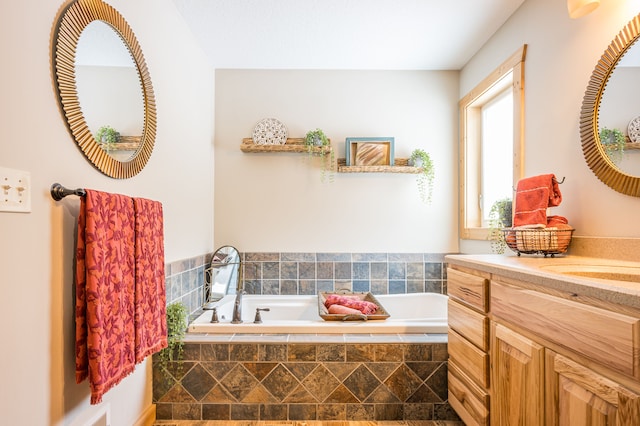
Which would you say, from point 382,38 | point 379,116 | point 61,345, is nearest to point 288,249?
point 379,116

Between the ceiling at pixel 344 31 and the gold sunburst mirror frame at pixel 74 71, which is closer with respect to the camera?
the gold sunburst mirror frame at pixel 74 71

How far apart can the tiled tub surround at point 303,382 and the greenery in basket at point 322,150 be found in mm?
1574

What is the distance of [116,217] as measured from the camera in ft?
4.55

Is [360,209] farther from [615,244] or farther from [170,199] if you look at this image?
[615,244]

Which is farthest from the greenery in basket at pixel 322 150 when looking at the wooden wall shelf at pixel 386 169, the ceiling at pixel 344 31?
the ceiling at pixel 344 31

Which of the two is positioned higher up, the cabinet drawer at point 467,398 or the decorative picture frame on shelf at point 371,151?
the decorative picture frame on shelf at point 371,151

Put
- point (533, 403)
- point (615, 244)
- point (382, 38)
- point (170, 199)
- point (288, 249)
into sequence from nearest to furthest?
1. point (533, 403)
2. point (615, 244)
3. point (170, 199)
4. point (382, 38)
5. point (288, 249)

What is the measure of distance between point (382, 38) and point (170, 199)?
183cm

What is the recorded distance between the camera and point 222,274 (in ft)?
9.89

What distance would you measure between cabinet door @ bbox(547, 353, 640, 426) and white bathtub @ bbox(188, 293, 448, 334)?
112 centimetres

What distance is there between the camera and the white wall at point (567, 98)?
1538 mm

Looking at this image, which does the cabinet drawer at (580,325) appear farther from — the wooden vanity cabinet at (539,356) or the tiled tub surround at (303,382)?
the tiled tub surround at (303,382)

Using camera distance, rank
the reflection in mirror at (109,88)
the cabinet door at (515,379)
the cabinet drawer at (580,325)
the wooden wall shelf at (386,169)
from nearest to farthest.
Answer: the cabinet drawer at (580,325)
the cabinet door at (515,379)
the reflection in mirror at (109,88)
the wooden wall shelf at (386,169)

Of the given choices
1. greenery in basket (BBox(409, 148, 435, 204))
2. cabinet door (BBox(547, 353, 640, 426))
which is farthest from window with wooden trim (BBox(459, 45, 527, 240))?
cabinet door (BBox(547, 353, 640, 426))
